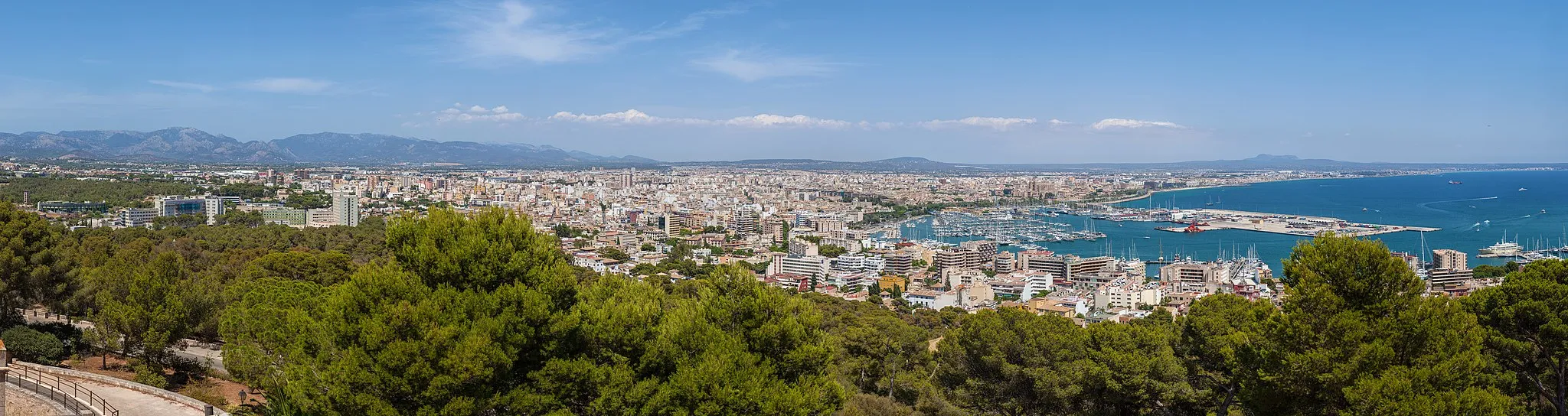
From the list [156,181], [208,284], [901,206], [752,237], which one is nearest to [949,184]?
[901,206]

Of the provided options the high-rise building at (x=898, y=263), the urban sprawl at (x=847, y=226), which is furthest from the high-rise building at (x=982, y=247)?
the high-rise building at (x=898, y=263)

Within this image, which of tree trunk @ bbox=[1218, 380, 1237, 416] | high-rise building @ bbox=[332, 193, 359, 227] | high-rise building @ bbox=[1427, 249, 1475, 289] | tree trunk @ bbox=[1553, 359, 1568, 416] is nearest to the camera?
tree trunk @ bbox=[1553, 359, 1568, 416]

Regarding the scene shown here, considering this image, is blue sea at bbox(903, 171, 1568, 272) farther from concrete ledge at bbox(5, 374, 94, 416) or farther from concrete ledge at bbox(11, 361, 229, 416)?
concrete ledge at bbox(5, 374, 94, 416)

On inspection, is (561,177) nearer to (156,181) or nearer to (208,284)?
(156,181)

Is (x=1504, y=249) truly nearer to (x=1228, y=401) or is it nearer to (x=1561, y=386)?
(x=1228, y=401)

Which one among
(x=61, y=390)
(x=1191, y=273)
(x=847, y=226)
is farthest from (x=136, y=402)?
(x=847, y=226)

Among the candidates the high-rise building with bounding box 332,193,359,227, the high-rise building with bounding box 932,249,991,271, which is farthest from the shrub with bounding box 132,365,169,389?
the high-rise building with bounding box 332,193,359,227
